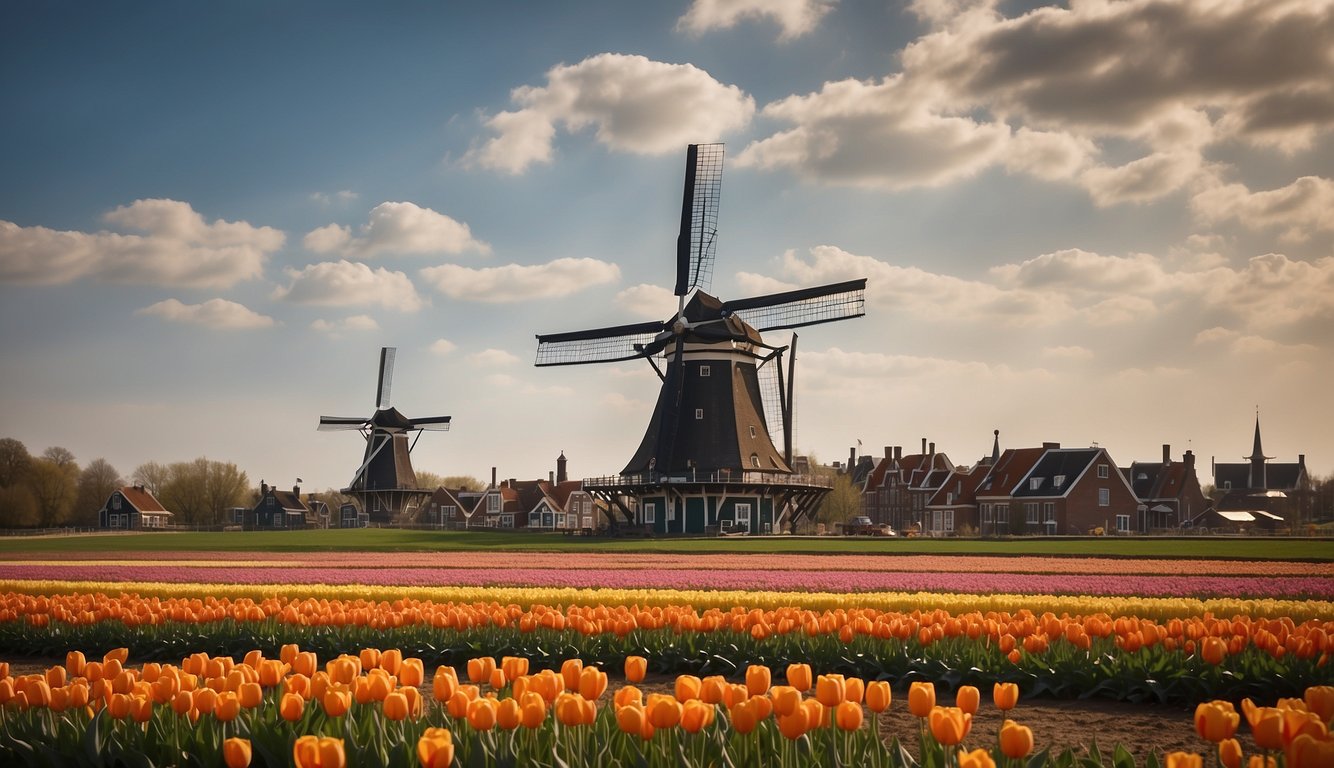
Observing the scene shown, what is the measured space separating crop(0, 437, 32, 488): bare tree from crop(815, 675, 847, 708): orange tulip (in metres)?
99.9

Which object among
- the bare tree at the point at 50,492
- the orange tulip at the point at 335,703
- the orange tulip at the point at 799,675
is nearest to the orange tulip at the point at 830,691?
the orange tulip at the point at 799,675

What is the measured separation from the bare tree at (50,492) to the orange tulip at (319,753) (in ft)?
316

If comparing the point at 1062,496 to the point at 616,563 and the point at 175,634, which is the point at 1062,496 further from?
the point at 175,634

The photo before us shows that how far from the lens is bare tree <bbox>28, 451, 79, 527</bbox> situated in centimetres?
8938

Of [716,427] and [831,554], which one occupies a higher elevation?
[716,427]

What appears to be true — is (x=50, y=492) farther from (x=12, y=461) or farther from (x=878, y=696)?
(x=878, y=696)

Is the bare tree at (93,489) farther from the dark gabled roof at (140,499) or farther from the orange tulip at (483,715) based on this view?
the orange tulip at (483,715)

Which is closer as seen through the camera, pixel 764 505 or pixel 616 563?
pixel 616 563

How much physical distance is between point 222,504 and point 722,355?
67.3m

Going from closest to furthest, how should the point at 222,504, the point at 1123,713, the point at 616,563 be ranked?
the point at 1123,713
the point at 616,563
the point at 222,504

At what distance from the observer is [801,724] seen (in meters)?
4.37

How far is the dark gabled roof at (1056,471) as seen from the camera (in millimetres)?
70125


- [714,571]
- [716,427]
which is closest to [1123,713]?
[714,571]

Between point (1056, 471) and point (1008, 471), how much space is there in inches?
172
